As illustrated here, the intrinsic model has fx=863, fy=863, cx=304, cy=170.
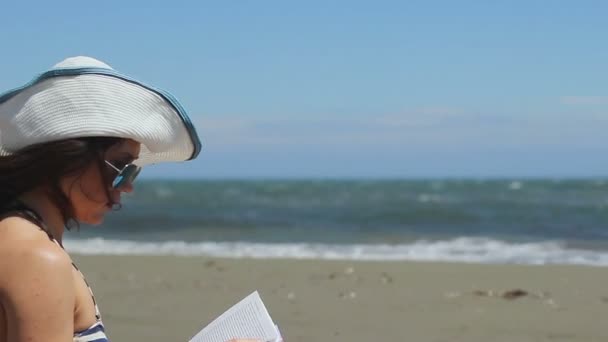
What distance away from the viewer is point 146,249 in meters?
12.1

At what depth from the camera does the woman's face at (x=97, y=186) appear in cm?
181

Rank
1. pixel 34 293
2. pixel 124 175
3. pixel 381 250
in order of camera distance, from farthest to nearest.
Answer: pixel 381 250, pixel 124 175, pixel 34 293

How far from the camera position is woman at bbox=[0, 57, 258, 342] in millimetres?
1624

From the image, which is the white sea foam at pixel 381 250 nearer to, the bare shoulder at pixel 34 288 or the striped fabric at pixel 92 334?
the striped fabric at pixel 92 334

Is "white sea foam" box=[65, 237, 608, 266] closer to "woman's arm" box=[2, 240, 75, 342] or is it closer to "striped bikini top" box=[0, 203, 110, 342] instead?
"striped bikini top" box=[0, 203, 110, 342]

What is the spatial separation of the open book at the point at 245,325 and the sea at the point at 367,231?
7.14 metres

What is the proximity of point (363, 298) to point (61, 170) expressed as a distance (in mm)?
5224

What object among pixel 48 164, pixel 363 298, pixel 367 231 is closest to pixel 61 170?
pixel 48 164

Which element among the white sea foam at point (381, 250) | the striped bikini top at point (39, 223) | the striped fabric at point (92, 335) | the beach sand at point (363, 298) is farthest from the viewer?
the white sea foam at point (381, 250)

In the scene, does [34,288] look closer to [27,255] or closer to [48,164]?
[27,255]

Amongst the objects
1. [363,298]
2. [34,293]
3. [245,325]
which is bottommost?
[363,298]

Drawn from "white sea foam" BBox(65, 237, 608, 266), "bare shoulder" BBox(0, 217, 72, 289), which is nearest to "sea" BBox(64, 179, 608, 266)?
"white sea foam" BBox(65, 237, 608, 266)

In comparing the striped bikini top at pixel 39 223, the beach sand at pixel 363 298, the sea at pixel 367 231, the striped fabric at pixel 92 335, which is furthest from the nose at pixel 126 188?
the sea at pixel 367 231

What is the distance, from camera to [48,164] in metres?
1.76
